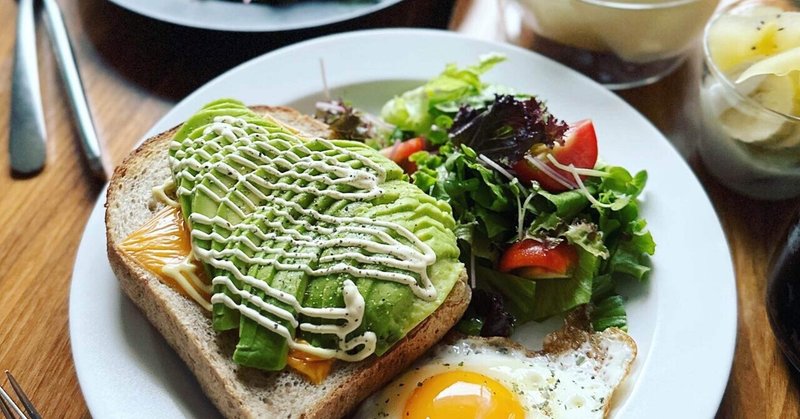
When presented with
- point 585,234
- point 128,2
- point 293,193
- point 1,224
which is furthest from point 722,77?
point 1,224

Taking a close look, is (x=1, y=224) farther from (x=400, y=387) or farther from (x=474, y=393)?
(x=474, y=393)

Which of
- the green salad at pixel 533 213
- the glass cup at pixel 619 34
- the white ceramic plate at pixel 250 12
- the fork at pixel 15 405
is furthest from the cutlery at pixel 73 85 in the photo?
the glass cup at pixel 619 34

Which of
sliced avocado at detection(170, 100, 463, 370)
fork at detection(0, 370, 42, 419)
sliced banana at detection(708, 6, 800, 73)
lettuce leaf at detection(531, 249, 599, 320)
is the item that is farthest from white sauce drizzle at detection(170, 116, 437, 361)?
sliced banana at detection(708, 6, 800, 73)

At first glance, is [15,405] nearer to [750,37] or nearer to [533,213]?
[533,213]

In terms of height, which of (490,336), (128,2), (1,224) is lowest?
(490,336)

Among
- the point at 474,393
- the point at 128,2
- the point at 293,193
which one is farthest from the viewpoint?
the point at 128,2

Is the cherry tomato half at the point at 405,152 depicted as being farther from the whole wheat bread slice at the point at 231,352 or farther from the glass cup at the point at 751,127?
the glass cup at the point at 751,127
